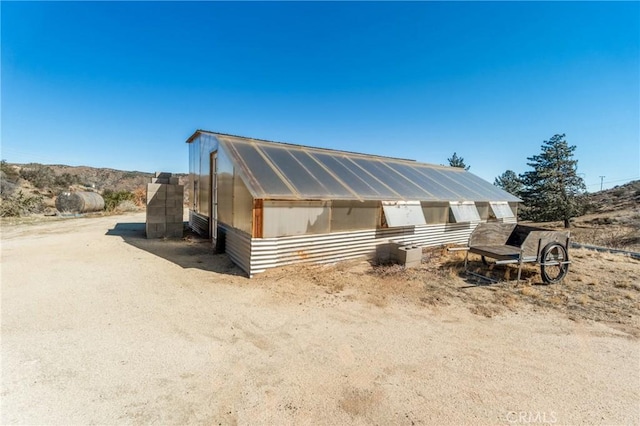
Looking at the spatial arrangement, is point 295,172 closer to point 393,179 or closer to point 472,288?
point 393,179

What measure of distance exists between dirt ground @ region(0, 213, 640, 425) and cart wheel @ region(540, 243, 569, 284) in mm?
346

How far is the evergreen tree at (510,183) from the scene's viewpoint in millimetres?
25805

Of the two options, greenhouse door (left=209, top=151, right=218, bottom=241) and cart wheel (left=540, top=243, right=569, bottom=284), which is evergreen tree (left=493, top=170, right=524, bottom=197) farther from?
greenhouse door (left=209, top=151, right=218, bottom=241)

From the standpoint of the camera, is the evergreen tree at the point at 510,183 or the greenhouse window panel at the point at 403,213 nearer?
the greenhouse window panel at the point at 403,213

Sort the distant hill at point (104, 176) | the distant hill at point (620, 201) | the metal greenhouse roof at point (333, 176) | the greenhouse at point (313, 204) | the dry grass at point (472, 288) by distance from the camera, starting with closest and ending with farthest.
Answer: the dry grass at point (472, 288) < the greenhouse at point (313, 204) < the metal greenhouse roof at point (333, 176) < the distant hill at point (620, 201) < the distant hill at point (104, 176)

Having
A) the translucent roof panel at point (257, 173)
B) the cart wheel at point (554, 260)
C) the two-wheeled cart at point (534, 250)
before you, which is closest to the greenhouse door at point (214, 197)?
the translucent roof panel at point (257, 173)

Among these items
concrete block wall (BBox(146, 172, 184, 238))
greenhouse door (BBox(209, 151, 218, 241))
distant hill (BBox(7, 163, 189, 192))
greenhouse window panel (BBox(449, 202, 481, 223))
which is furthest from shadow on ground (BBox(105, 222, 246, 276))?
distant hill (BBox(7, 163, 189, 192))

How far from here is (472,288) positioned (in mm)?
6883

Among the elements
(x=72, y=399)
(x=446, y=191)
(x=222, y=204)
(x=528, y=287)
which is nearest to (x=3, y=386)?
(x=72, y=399)

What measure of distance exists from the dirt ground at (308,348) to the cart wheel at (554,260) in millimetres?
346

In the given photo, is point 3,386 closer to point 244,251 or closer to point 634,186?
point 244,251

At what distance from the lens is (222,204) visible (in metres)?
9.41

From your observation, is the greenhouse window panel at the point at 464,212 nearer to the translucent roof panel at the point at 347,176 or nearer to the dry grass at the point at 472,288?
the dry grass at the point at 472,288

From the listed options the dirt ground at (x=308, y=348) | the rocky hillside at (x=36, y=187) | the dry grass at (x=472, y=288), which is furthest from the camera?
the rocky hillside at (x=36, y=187)
